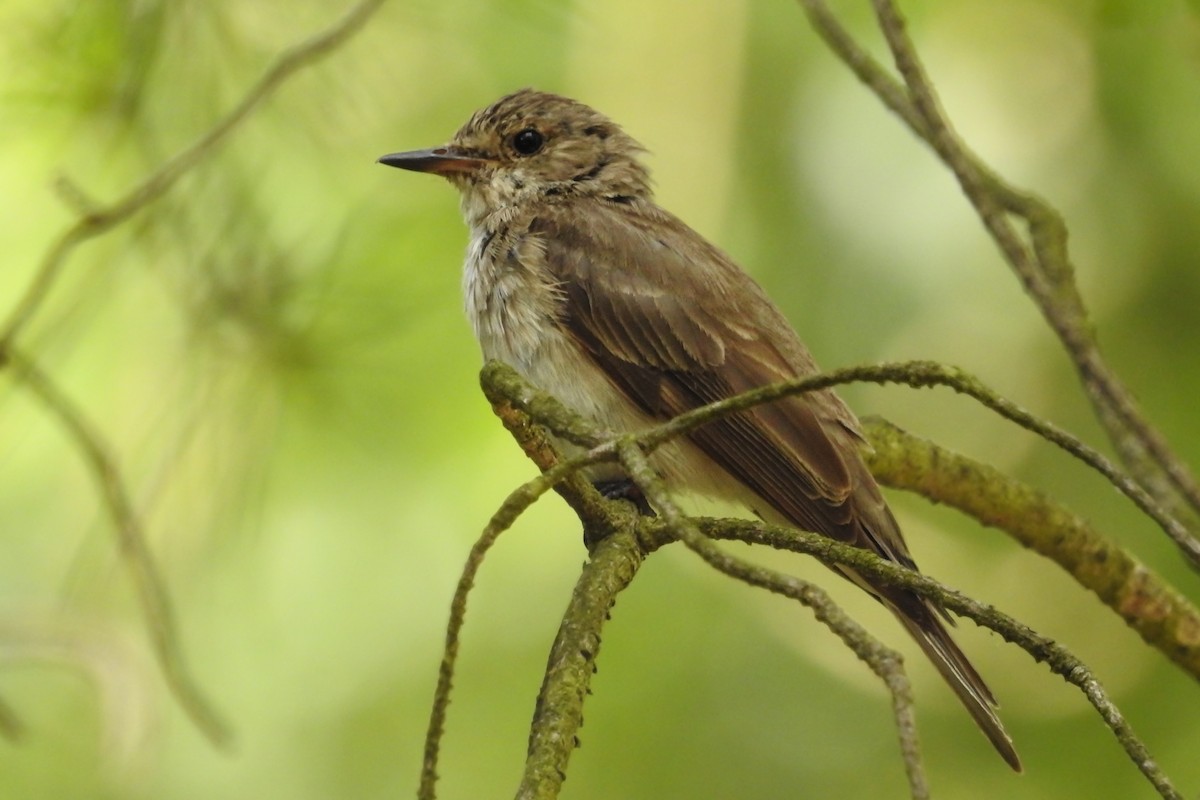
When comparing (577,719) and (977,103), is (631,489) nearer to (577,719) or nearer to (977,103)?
(577,719)

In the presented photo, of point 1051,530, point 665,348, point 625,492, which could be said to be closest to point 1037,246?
point 1051,530

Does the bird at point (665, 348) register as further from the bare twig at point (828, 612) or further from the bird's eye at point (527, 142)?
the bare twig at point (828, 612)

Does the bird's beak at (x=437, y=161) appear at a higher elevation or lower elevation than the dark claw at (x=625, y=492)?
higher

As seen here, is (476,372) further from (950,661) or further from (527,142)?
(950,661)

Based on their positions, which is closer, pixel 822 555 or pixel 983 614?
pixel 983 614

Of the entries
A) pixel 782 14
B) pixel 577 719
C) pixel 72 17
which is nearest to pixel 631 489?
pixel 577 719

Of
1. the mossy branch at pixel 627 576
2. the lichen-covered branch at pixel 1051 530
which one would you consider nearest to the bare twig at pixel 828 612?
the mossy branch at pixel 627 576
